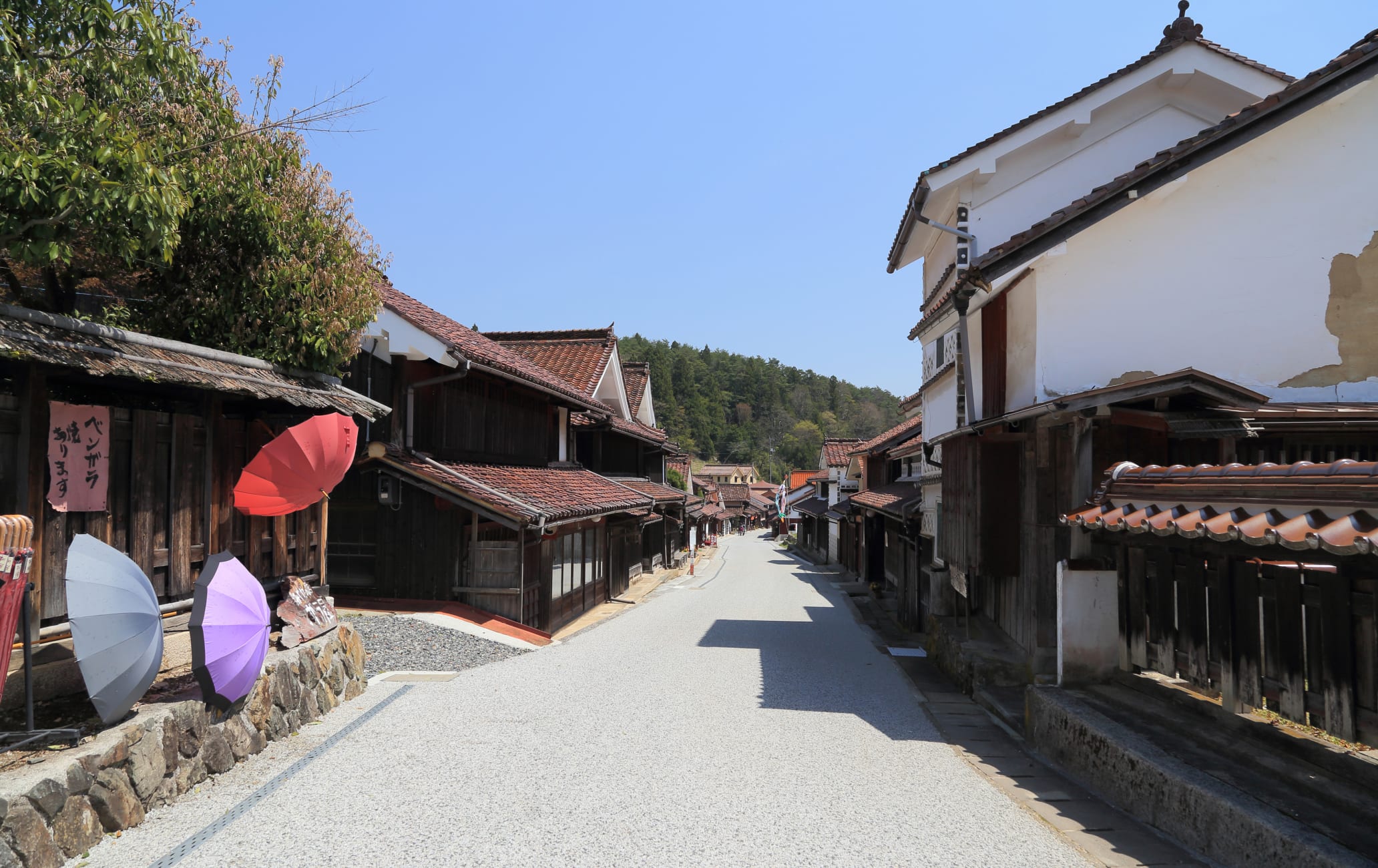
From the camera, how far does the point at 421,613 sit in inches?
551

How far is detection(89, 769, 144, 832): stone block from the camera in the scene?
18.0 ft

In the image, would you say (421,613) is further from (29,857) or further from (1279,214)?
(1279,214)

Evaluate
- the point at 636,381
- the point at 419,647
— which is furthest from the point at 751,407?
the point at 419,647

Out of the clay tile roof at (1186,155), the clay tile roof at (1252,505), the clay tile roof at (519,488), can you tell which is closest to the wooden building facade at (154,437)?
the clay tile roof at (519,488)

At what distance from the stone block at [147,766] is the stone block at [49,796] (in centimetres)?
75

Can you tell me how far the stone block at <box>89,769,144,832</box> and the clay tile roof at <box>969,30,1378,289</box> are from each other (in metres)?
9.88

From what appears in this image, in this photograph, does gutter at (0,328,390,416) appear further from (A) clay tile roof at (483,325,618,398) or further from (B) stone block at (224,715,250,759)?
(A) clay tile roof at (483,325,618,398)

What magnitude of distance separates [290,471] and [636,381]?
84.4ft

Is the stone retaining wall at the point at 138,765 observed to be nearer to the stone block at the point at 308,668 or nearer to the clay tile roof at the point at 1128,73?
the stone block at the point at 308,668

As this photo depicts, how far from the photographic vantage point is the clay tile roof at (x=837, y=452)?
47.5m

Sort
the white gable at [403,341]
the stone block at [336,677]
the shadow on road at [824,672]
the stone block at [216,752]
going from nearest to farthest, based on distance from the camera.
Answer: the stone block at [216,752] < the stone block at [336,677] < the shadow on road at [824,672] < the white gable at [403,341]

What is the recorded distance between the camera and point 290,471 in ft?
27.6

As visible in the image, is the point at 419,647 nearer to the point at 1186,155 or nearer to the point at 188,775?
the point at 188,775

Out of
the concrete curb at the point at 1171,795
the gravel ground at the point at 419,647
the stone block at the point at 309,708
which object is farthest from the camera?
the gravel ground at the point at 419,647
